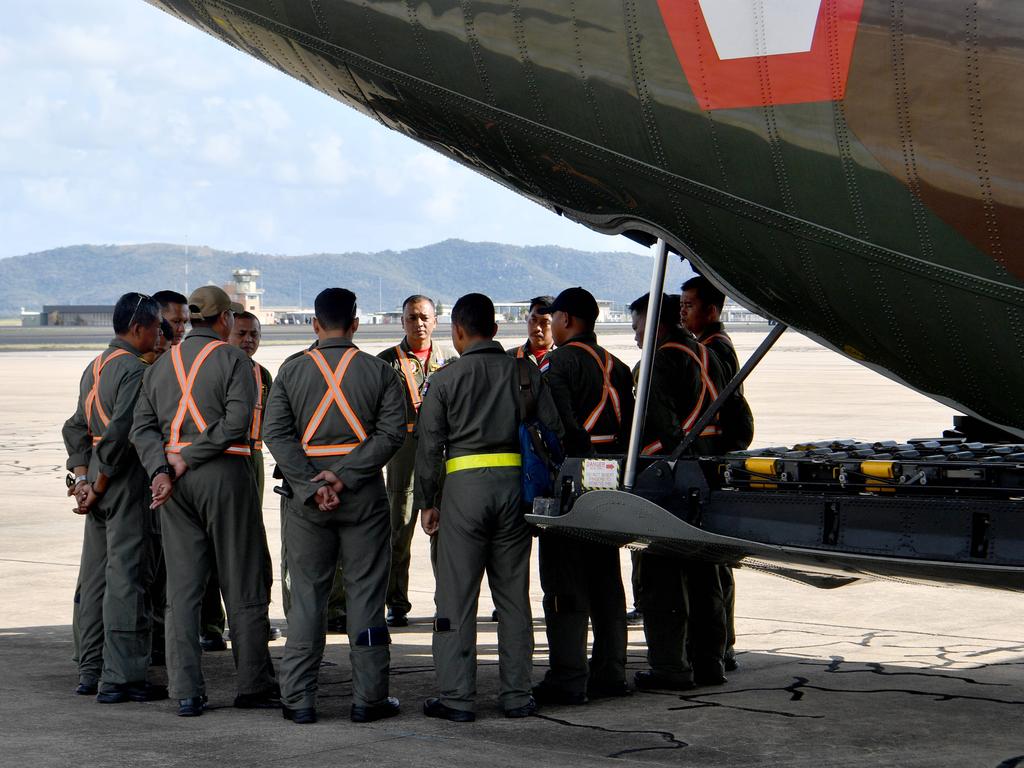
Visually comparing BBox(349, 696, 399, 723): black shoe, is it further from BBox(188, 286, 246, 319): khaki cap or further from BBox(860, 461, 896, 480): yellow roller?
BBox(860, 461, 896, 480): yellow roller

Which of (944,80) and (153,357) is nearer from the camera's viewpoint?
(944,80)

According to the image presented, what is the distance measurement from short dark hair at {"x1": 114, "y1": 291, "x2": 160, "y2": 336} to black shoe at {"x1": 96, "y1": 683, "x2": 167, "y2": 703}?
6.04ft

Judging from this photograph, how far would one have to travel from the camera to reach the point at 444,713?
20.7 feet

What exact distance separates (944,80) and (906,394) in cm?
2878

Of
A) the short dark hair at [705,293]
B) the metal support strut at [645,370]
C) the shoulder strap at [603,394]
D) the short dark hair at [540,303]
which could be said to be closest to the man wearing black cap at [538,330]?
the short dark hair at [540,303]

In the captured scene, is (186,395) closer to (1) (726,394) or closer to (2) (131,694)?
(2) (131,694)

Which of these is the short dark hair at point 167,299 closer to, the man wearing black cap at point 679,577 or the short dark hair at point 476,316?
the short dark hair at point 476,316

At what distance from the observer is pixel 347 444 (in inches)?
252

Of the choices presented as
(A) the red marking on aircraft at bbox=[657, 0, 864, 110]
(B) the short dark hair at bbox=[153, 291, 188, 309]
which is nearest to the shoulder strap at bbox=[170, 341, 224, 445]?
(B) the short dark hair at bbox=[153, 291, 188, 309]

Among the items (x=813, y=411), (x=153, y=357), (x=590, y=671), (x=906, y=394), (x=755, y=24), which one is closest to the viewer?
(x=755, y=24)

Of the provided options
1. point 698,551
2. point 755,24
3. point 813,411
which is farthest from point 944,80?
point 813,411

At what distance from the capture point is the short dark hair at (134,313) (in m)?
7.12

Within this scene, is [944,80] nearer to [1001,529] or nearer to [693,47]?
[693,47]

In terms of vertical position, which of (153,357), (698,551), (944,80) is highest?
(944,80)
